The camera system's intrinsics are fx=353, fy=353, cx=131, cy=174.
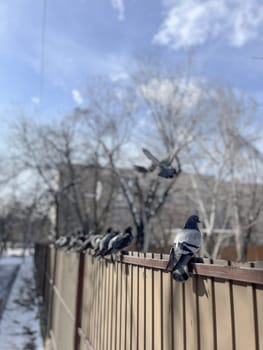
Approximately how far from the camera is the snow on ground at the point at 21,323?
23.3 ft

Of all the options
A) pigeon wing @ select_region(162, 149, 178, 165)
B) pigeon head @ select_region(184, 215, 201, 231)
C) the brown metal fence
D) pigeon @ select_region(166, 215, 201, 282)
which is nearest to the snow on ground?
the brown metal fence

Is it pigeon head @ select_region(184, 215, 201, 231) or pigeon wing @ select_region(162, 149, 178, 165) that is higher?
pigeon wing @ select_region(162, 149, 178, 165)

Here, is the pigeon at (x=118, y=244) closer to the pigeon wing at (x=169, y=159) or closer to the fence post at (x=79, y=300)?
the fence post at (x=79, y=300)

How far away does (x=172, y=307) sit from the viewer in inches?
66.4

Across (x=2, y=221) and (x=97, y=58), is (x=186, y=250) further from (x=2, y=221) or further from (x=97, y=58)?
(x=2, y=221)

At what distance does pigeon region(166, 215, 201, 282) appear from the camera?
1.54m

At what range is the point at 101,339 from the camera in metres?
3.03

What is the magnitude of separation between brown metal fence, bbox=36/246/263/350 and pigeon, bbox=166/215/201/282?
5 centimetres

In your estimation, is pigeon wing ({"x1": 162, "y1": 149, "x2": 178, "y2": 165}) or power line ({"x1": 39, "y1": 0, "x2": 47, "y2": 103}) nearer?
pigeon wing ({"x1": 162, "y1": 149, "x2": 178, "y2": 165})

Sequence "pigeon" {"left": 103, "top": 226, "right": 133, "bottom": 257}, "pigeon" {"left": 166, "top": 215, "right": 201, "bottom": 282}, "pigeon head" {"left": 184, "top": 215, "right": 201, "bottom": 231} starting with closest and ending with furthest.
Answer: "pigeon" {"left": 166, "top": 215, "right": 201, "bottom": 282} → "pigeon head" {"left": 184, "top": 215, "right": 201, "bottom": 231} → "pigeon" {"left": 103, "top": 226, "right": 133, "bottom": 257}

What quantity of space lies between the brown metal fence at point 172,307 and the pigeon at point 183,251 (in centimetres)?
5

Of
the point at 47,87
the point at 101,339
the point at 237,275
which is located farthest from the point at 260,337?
the point at 47,87

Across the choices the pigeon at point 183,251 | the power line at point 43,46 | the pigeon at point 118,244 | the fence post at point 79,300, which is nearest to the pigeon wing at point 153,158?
the fence post at point 79,300

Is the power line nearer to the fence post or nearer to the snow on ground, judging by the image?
the fence post
